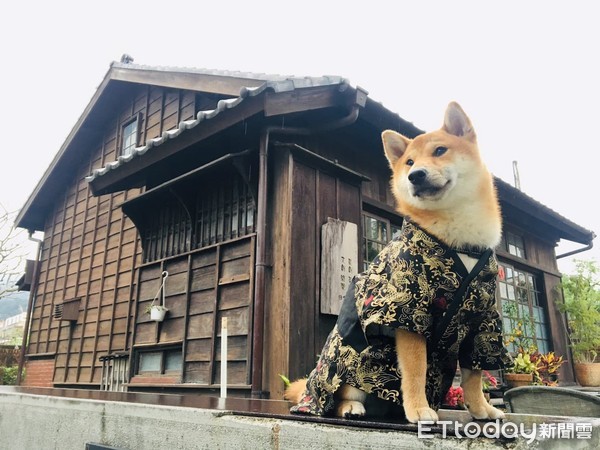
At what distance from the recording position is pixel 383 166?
23.6 ft

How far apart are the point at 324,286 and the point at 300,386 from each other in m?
2.69

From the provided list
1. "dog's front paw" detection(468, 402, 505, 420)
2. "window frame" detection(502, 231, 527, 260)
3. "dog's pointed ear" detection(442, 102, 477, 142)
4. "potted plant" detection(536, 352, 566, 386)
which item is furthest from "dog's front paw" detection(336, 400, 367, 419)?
"window frame" detection(502, 231, 527, 260)

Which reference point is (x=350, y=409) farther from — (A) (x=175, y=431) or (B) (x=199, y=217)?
(B) (x=199, y=217)

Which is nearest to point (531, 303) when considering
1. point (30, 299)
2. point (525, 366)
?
point (525, 366)

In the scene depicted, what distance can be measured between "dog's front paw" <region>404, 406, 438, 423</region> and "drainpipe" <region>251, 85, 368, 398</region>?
→ 3381 mm

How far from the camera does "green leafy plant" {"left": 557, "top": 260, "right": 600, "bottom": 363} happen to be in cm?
1075

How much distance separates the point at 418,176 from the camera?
1887 mm

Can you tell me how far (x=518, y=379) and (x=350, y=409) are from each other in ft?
19.8

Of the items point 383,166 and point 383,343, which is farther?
point 383,166

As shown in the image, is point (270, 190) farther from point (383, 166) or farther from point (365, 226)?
point (383, 166)

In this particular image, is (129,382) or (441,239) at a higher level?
(441,239)

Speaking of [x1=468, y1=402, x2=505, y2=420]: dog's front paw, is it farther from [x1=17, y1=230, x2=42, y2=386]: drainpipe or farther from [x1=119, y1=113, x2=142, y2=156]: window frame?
[x1=17, y1=230, x2=42, y2=386]: drainpipe

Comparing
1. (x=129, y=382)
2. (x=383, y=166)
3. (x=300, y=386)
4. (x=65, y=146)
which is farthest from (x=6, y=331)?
(x=300, y=386)

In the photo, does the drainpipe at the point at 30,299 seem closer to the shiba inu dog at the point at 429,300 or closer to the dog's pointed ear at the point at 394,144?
the shiba inu dog at the point at 429,300
